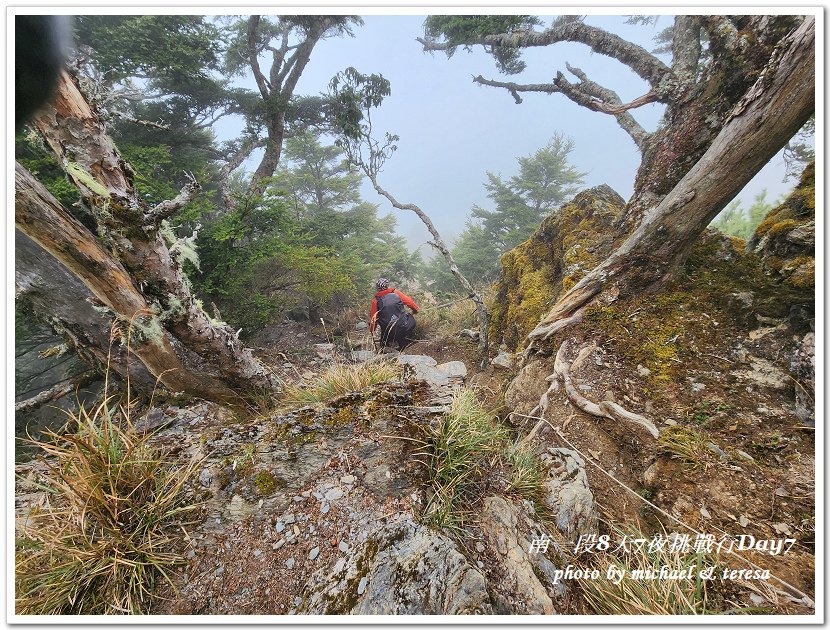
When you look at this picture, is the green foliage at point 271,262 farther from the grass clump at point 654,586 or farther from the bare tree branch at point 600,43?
the bare tree branch at point 600,43

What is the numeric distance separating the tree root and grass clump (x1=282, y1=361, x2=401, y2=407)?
5.63 ft

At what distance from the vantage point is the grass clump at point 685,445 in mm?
1870

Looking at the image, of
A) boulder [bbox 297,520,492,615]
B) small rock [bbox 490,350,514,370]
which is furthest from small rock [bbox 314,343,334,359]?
boulder [bbox 297,520,492,615]

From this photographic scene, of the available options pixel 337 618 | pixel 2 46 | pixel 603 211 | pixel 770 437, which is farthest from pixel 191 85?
pixel 770 437

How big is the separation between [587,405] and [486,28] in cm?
746

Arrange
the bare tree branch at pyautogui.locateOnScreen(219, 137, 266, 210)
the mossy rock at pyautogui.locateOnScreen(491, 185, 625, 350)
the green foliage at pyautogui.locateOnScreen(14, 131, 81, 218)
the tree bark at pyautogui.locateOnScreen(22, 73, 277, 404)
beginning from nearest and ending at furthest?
the tree bark at pyautogui.locateOnScreen(22, 73, 277, 404)
the green foliage at pyautogui.locateOnScreen(14, 131, 81, 218)
the mossy rock at pyautogui.locateOnScreen(491, 185, 625, 350)
the bare tree branch at pyautogui.locateOnScreen(219, 137, 266, 210)

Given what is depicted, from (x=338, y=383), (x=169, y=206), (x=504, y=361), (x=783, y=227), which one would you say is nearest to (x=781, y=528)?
(x=783, y=227)

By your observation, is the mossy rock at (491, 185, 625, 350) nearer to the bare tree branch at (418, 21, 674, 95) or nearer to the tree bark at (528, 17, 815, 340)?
the tree bark at (528, 17, 815, 340)

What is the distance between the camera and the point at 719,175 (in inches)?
98.8

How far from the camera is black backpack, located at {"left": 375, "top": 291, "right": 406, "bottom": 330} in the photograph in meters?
5.80

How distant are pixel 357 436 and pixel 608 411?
7.13 ft

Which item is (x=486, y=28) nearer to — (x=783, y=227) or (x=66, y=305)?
(x=783, y=227)

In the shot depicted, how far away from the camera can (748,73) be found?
2850mm

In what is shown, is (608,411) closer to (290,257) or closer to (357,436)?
(357,436)
